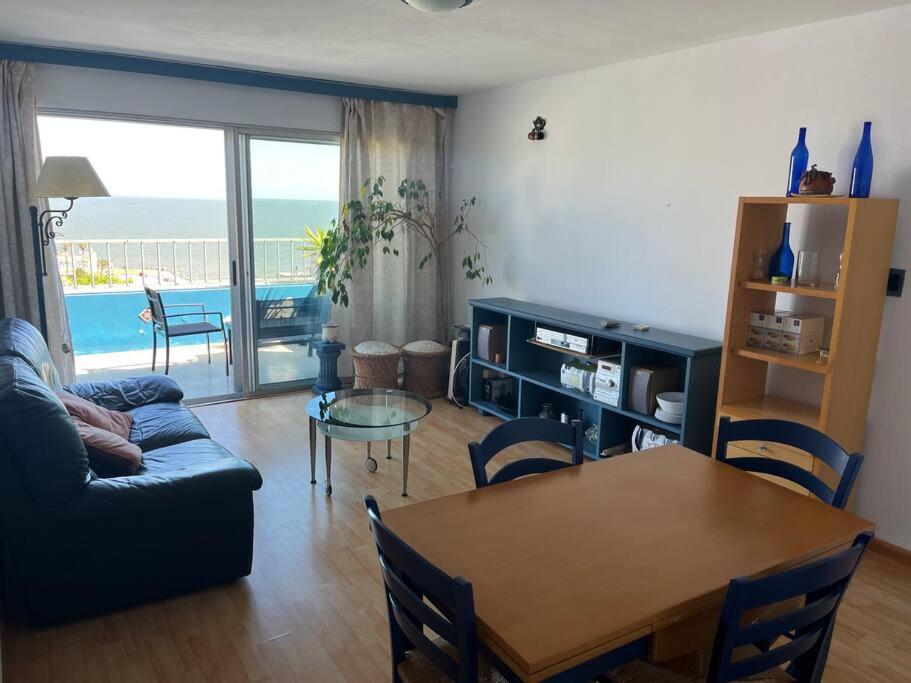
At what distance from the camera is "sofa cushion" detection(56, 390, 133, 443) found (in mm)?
2998

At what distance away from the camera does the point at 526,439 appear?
2.31 meters

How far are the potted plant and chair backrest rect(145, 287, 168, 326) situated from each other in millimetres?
1276

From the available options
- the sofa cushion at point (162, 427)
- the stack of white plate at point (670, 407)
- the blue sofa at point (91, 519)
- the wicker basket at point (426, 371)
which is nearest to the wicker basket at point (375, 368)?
the wicker basket at point (426, 371)

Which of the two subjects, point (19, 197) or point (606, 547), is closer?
point (606, 547)

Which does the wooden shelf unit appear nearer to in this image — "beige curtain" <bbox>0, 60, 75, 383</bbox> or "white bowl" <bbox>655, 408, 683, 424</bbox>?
"white bowl" <bbox>655, 408, 683, 424</bbox>

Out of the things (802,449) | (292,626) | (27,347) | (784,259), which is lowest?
(292,626)

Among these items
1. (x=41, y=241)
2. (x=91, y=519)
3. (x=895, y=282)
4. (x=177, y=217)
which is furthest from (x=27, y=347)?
(x=895, y=282)

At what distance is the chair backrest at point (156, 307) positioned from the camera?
5395 mm

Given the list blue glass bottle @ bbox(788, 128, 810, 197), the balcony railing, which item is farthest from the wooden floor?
the balcony railing

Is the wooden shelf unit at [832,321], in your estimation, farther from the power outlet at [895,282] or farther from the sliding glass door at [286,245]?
the sliding glass door at [286,245]

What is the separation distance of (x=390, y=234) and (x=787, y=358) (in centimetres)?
323

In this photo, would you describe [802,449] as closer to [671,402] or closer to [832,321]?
[832,321]

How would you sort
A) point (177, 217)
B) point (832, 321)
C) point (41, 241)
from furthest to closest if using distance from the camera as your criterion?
point (177, 217)
point (41, 241)
point (832, 321)

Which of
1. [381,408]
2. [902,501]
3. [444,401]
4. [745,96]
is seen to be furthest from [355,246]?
[902,501]
